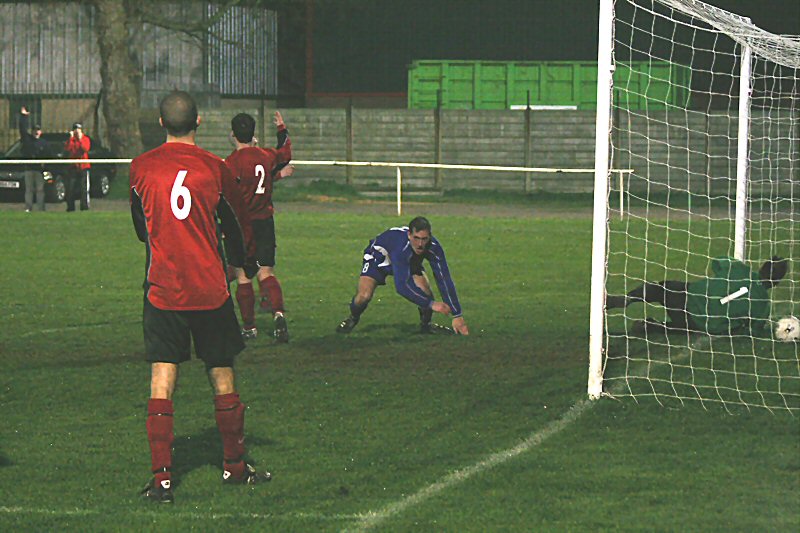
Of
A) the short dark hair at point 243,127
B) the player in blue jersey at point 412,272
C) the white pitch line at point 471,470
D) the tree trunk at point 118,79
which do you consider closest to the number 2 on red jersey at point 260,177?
the short dark hair at point 243,127

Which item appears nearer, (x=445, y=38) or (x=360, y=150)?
(x=360, y=150)

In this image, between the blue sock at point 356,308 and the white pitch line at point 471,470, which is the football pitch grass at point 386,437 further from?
the blue sock at point 356,308

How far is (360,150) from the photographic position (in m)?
38.2

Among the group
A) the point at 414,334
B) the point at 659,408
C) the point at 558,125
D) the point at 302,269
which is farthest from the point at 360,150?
the point at 659,408

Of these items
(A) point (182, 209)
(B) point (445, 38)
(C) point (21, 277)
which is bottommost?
(C) point (21, 277)

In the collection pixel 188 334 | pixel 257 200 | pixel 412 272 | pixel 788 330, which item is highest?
pixel 257 200

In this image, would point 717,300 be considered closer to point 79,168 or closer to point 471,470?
point 471,470

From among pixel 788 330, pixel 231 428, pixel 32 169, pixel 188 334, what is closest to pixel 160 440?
pixel 231 428

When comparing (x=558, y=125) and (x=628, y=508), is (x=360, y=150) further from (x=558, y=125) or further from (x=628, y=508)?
(x=628, y=508)

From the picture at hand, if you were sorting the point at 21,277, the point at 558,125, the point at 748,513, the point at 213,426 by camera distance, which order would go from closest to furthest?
the point at 748,513 → the point at 213,426 → the point at 21,277 → the point at 558,125

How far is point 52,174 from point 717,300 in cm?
2233

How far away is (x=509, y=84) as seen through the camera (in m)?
40.3

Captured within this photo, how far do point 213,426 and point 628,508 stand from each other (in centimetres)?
285

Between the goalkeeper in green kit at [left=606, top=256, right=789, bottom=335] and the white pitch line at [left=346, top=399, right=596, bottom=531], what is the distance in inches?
108
